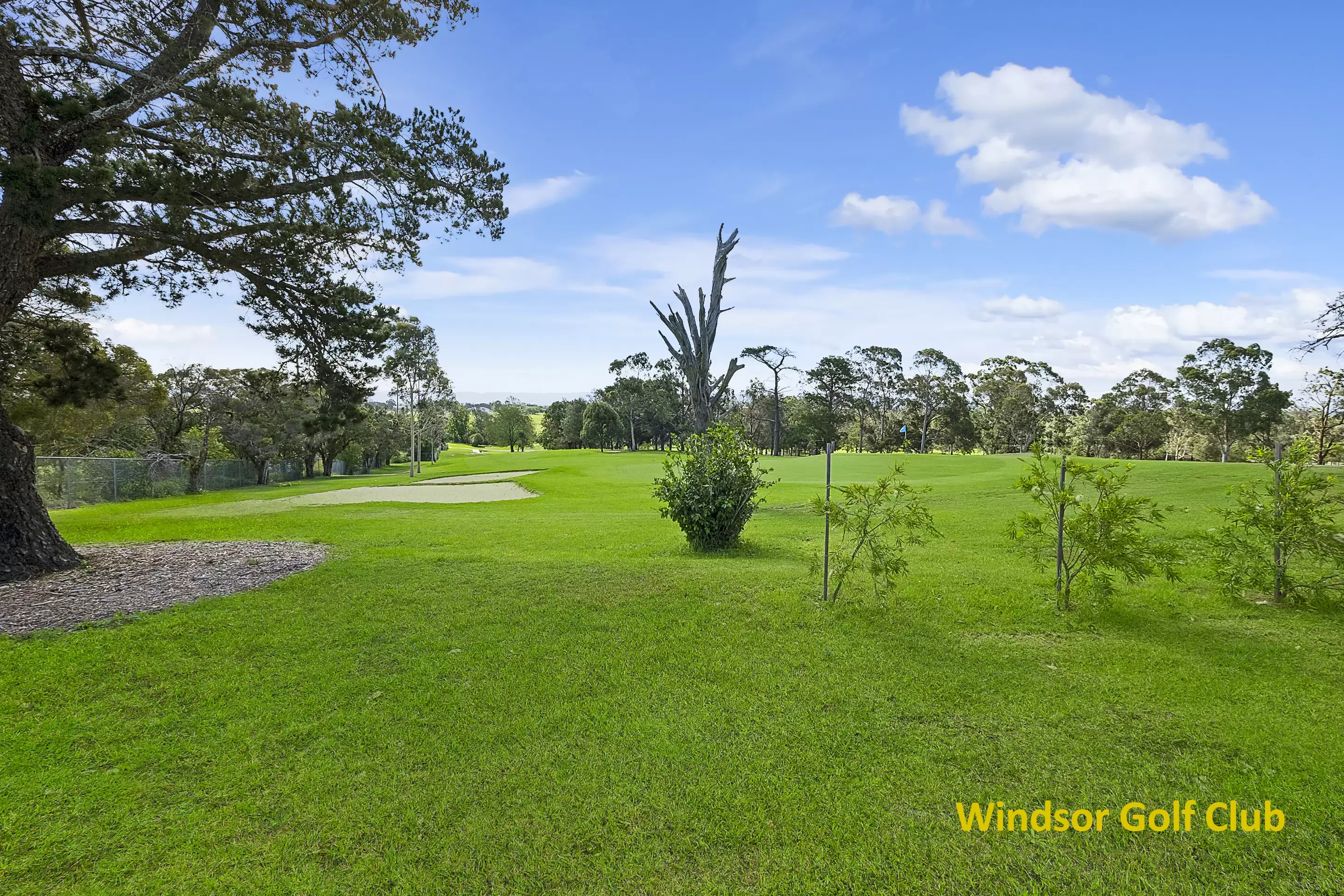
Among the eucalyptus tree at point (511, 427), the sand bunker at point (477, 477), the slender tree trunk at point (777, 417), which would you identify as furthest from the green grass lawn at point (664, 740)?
the eucalyptus tree at point (511, 427)

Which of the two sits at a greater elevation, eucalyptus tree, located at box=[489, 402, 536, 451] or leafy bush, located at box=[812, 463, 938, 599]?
eucalyptus tree, located at box=[489, 402, 536, 451]

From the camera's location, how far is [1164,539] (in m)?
9.83

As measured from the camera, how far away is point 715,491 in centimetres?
953

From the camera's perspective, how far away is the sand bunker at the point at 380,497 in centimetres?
1720

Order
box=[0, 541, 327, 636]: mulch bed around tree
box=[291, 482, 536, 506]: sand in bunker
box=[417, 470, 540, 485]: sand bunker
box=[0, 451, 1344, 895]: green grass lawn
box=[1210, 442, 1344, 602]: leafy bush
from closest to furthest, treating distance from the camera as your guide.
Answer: box=[0, 451, 1344, 895]: green grass lawn
box=[1210, 442, 1344, 602]: leafy bush
box=[0, 541, 327, 636]: mulch bed around tree
box=[291, 482, 536, 506]: sand in bunker
box=[417, 470, 540, 485]: sand bunker

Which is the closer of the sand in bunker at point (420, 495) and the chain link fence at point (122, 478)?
the chain link fence at point (122, 478)

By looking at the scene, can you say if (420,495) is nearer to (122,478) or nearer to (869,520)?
(122,478)

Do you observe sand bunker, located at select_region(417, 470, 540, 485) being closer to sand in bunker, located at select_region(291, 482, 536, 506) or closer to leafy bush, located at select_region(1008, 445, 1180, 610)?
sand in bunker, located at select_region(291, 482, 536, 506)

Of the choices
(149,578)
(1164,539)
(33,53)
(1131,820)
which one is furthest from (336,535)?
(1164,539)

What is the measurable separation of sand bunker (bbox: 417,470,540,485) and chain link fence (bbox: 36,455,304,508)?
9198 mm

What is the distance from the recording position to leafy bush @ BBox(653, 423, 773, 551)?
9.50 m

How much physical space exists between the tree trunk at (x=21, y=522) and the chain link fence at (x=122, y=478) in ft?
35.1

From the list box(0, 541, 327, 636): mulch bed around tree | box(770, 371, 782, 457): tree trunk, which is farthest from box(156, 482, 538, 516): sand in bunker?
box(770, 371, 782, 457): tree trunk

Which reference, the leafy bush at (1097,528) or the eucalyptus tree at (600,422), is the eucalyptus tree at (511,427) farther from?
the leafy bush at (1097,528)
